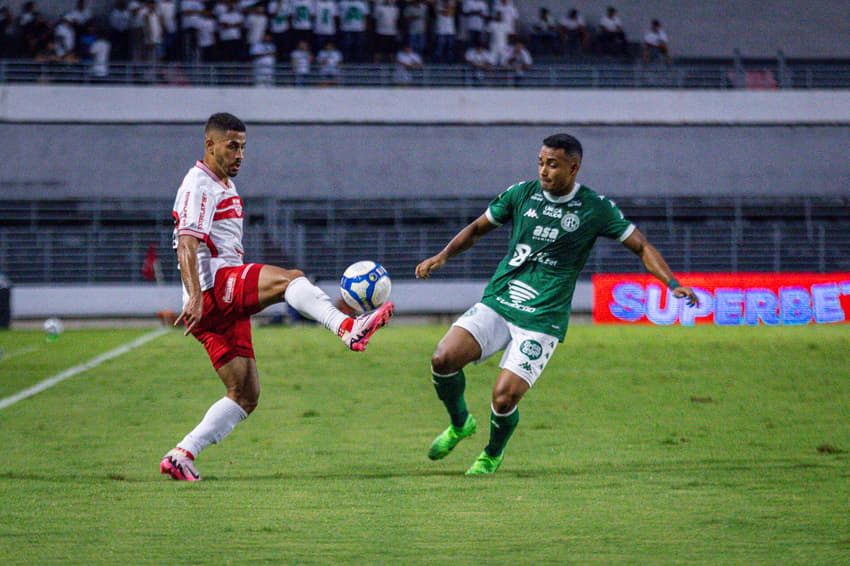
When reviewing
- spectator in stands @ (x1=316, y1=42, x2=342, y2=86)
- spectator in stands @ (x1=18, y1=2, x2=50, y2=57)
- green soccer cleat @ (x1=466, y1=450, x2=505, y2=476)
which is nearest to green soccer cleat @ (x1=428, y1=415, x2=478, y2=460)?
green soccer cleat @ (x1=466, y1=450, x2=505, y2=476)

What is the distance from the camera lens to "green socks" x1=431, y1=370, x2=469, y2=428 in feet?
24.5


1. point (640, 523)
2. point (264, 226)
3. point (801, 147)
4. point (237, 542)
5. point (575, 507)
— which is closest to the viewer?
point (237, 542)

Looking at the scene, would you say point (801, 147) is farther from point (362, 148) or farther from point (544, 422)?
point (544, 422)

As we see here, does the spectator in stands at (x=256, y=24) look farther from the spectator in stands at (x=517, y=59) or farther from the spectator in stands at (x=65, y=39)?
the spectator in stands at (x=517, y=59)

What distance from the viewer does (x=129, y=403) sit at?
38.4ft

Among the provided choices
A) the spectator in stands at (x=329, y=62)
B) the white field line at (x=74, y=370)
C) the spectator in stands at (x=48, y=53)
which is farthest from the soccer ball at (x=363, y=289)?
the spectator in stands at (x=48, y=53)

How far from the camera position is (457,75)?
29812 mm

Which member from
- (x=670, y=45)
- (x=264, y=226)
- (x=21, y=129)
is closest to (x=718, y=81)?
(x=670, y=45)

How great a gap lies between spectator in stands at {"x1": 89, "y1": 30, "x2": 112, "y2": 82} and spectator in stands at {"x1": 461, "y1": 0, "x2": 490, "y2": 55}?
909 centimetres

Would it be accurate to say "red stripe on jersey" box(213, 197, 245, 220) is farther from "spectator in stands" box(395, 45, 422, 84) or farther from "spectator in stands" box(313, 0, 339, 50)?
"spectator in stands" box(313, 0, 339, 50)

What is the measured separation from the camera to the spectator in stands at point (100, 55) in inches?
1134

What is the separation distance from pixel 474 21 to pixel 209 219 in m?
24.9

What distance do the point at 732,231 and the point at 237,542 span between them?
2494 cm

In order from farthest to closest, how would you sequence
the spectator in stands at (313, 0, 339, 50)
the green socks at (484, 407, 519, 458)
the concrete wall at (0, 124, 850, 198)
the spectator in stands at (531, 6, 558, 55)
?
1. the spectator in stands at (531, 6, 558, 55)
2. the spectator in stands at (313, 0, 339, 50)
3. the concrete wall at (0, 124, 850, 198)
4. the green socks at (484, 407, 519, 458)
